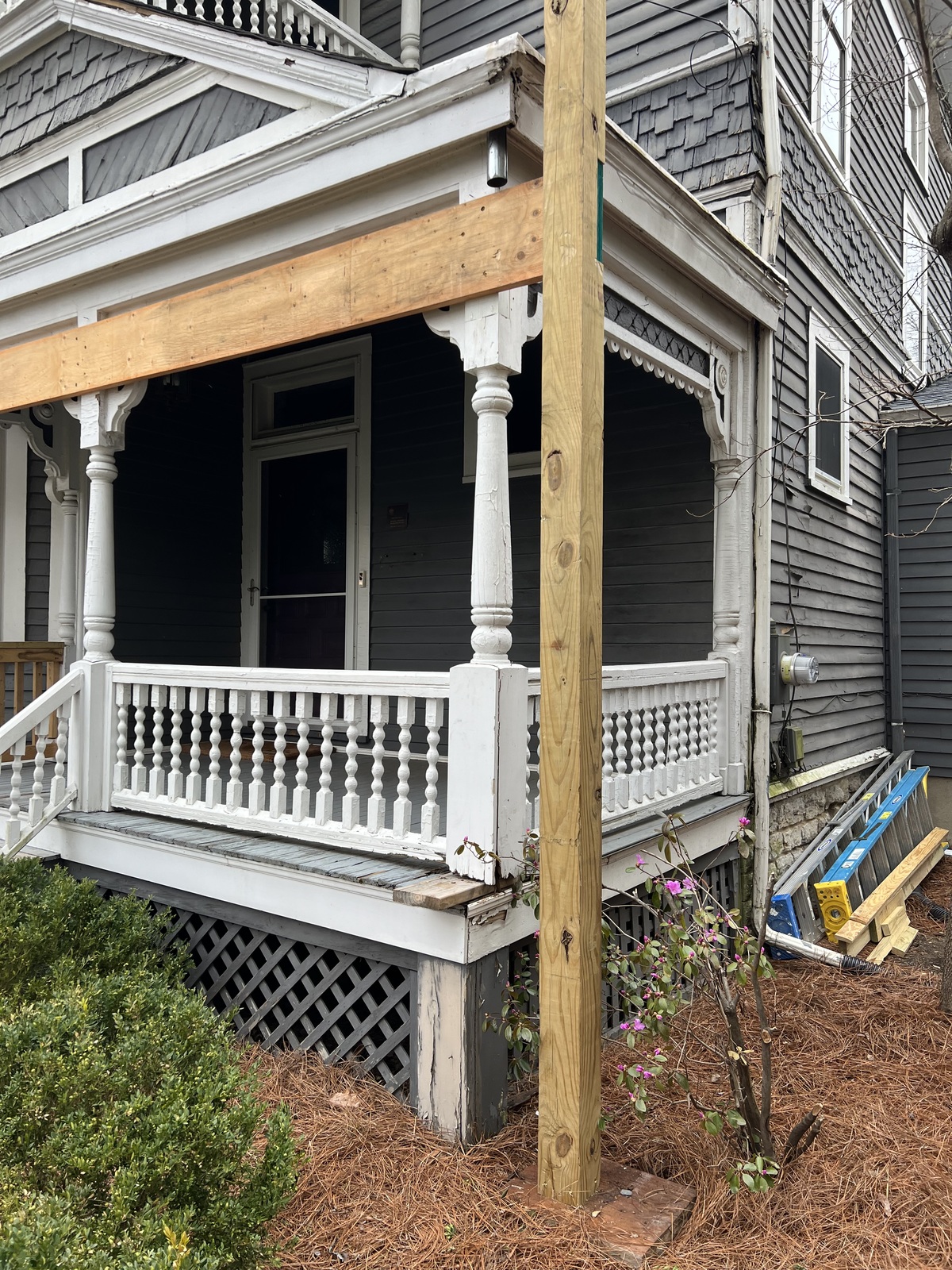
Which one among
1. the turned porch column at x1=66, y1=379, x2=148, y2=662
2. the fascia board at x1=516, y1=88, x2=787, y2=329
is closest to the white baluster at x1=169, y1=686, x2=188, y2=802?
the turned porch column at x1=66, y1=379, x2=148, y2=662

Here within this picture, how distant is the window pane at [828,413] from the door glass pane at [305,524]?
345cm

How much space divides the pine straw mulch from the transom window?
607cm

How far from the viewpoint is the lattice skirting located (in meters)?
3.22

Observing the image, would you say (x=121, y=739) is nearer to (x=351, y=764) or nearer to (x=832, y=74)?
(x=351, y=764)

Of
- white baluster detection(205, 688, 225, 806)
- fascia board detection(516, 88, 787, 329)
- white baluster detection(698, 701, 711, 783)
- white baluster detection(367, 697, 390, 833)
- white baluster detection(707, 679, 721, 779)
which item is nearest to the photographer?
white baluster detection(367, 697, 390, 833)

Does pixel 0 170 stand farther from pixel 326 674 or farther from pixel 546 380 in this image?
pixel 546 380

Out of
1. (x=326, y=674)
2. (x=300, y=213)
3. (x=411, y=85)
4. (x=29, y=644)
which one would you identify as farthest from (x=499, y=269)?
(x=29, y=644)

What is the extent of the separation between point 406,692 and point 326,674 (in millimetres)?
397

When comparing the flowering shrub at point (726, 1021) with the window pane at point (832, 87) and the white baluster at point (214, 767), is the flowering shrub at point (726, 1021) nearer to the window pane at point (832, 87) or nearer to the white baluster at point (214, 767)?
the white baluster at point (214, 767)

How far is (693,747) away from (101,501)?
3.15 metres

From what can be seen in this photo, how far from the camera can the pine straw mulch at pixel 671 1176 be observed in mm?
2377

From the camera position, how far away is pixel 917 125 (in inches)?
395

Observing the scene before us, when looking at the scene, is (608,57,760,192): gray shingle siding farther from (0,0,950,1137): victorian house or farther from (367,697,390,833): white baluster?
(367,697,390,833): white baluster

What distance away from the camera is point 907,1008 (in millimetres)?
4223
